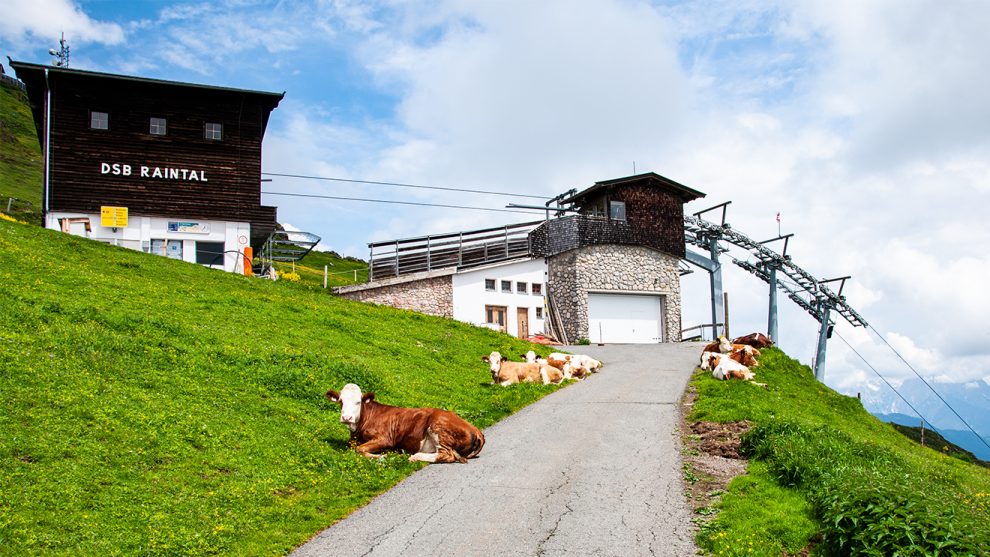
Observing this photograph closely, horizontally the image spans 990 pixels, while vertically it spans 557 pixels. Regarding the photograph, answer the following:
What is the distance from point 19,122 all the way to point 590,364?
16274cm

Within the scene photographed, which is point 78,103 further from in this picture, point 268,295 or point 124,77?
point 268,295

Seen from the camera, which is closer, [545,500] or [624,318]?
[545,500]

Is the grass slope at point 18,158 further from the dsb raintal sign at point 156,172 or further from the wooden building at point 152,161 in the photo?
the dsb raintal sign at point 156,172

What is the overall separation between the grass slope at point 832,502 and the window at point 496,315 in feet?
85.5

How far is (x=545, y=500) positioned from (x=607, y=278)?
3622 cm

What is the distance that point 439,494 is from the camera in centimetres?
1209

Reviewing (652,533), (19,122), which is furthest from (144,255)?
(19,122)

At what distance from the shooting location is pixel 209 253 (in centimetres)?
4481

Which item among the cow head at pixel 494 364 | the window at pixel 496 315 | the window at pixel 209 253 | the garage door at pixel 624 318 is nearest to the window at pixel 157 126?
the window at pixel 209 253

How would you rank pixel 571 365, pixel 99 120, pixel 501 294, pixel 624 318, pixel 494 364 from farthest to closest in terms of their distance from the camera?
pixel 624 318 → pixel 501 294 → pixel 99 120 → pixel 571 365 → pixel 494 364

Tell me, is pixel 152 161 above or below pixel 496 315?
above

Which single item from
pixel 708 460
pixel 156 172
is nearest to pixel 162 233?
pixel 156 172

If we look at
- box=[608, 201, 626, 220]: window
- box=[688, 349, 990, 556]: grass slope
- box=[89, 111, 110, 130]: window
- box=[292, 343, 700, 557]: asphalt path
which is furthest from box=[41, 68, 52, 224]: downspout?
box=[688, 349, 990, 556]: grass slope

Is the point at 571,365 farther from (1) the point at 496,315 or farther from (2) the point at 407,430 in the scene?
(1) the point at 496,315
